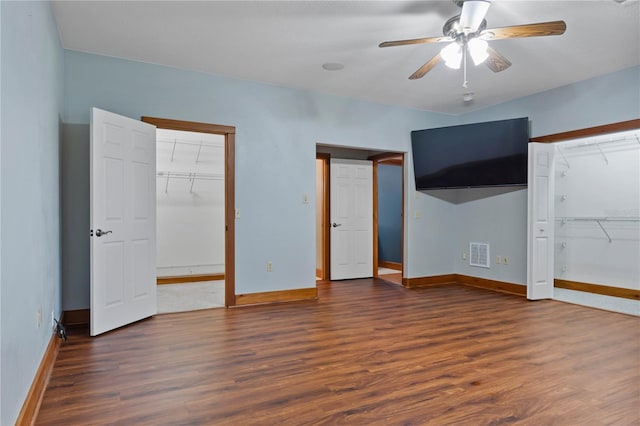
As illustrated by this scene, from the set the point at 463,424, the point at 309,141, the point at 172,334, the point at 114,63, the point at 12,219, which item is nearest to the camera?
the point at 12,219

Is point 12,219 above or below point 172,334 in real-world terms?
above

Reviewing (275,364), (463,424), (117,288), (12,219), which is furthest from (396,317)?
(12,219)

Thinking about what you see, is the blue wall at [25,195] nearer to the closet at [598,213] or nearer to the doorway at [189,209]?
the doorway at [189,209]

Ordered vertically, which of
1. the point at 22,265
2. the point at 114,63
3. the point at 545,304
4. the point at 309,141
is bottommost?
the point at 545,304

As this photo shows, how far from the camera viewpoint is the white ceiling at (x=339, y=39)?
10.3 feet

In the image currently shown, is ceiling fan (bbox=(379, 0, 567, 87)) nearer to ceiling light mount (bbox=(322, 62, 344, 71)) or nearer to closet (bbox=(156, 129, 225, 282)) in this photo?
ceiling light mount (bbox=(322, 62, 344, 71))

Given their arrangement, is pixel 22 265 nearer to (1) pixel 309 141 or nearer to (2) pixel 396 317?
(2) pixel 396 317

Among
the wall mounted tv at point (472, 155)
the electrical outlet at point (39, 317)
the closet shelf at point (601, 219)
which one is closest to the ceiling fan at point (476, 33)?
the wall mounted tv at point (472, 155)

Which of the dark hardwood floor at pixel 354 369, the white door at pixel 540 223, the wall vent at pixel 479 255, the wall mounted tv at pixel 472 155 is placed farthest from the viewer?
the wall vent at pixel 479 255

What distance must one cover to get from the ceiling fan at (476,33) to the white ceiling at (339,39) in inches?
7.9

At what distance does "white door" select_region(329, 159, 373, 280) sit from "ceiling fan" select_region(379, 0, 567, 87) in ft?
12.0

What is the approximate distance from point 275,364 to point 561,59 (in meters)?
4.09

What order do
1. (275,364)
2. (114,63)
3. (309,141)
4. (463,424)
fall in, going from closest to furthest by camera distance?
(463,424), (275,364), (114,63), (309,141)

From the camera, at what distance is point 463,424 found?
208cm
